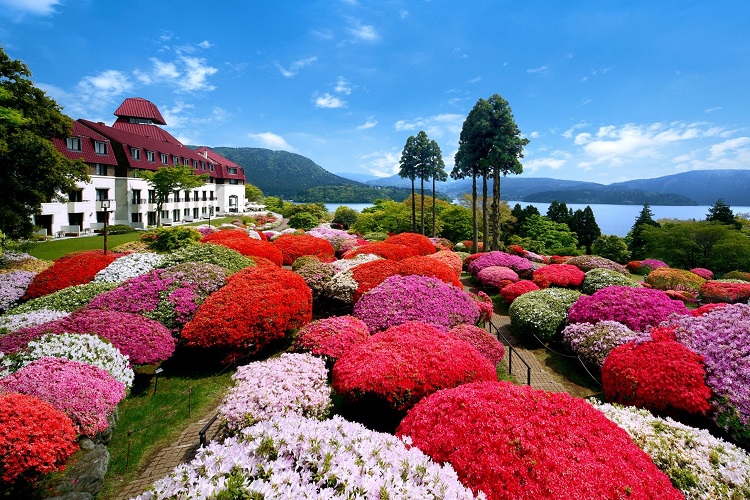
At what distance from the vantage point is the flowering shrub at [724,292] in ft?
54.1

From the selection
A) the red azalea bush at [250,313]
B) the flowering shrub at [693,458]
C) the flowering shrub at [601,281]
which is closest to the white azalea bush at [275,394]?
the red azalea bush at [250,313]

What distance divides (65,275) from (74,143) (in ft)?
93.6

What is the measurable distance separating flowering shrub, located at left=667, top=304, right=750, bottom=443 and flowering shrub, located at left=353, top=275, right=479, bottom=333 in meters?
5.40

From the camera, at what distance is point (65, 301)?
36.8 ft

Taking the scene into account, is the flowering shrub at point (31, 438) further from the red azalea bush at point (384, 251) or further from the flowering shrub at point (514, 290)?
the flowering shrub at point (514, 290)

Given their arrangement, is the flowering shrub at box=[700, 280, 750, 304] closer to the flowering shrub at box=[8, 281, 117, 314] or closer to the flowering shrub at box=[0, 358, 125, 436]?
the flowering shrub at box=[0, 358, 125, 436]

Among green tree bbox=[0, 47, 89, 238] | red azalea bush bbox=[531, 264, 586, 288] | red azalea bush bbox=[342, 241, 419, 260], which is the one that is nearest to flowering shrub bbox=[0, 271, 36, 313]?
green tree bbox=[0, 47, 89, 238]

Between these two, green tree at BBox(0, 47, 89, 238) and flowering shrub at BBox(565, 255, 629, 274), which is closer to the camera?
green tree at BBox(0, 47, 89, 238)

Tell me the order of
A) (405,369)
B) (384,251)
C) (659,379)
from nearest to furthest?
(405,369), (659,379), (384,251)

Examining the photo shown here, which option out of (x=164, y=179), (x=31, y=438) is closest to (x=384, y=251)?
(x=31, y=438)

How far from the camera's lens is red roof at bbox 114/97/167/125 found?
53.5 m

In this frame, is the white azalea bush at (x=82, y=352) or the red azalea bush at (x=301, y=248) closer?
the white azalea bush at (x=82, y=352)

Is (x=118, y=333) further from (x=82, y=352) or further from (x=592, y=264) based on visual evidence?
(x=592, y=264)

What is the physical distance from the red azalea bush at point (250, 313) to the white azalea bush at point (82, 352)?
1.67m
